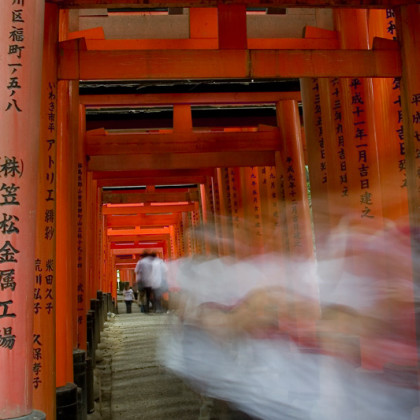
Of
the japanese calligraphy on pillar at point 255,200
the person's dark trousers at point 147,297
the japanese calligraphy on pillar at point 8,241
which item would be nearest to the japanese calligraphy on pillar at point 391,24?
the japanese calligraphy on pillar at point 8,241

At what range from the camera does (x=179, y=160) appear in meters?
6.61

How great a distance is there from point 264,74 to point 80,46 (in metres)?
1.17

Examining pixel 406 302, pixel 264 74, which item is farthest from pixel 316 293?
pixel 264 74

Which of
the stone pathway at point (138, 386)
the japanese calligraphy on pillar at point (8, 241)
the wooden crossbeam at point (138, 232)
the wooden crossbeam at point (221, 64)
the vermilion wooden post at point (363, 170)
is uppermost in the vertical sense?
the wooden crossbeam at point (138, 232)

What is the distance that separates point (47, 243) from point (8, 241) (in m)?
1.11

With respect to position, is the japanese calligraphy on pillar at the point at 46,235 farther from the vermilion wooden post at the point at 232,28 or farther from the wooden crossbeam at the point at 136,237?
the wooden crossbeam at the point at 136,237

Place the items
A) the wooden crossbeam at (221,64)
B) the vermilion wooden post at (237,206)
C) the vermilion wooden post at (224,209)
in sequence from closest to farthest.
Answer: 1. the wooden crossbeam at (221,64)
2. the vermilion wooden post at (237,206)
3. the vermilion wooden post at (224,209)

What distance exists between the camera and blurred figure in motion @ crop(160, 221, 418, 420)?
13.1 feet

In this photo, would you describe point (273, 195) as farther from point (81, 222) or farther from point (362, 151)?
point (362, 151)

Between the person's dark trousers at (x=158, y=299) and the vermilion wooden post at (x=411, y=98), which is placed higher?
the vermilion wooden post at (x=411, y=98)

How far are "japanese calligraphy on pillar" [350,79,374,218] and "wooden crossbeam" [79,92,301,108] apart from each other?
2.22m

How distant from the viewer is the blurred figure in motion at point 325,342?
3990mm

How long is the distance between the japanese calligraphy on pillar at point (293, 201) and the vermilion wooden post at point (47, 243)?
11.4 feet

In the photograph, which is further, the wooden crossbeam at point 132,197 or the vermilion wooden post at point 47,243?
the wooden crossbeam at point 132,197
